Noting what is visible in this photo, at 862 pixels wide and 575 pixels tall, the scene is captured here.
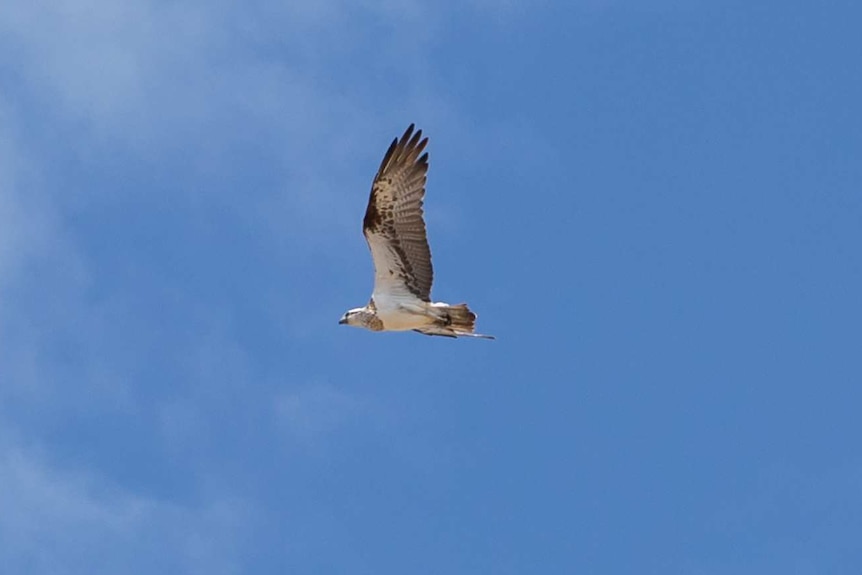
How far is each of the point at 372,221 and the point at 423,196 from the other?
891 millimetres

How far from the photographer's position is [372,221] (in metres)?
95.8

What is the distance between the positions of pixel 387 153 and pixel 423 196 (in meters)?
0.89

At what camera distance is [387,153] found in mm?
95625

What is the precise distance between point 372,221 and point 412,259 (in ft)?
2.90

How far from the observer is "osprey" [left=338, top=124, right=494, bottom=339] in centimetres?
9562

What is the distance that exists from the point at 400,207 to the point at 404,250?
2.30 feet

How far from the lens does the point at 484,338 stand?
94875mm

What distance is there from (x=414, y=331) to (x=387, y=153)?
9.49 ft

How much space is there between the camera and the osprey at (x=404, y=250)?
95625 millimetres

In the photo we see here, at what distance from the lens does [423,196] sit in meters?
95.8

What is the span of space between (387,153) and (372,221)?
1097mm

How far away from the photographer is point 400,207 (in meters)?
95.8

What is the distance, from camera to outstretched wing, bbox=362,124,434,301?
314 ft

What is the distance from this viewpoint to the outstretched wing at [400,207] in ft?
314
